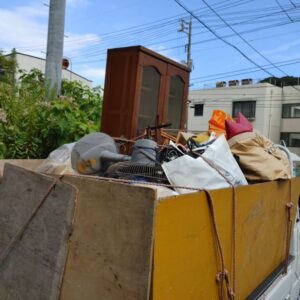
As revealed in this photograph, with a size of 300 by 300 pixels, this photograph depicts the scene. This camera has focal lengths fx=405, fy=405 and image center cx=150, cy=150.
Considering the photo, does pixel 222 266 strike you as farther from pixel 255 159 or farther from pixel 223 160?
pixel 255 159

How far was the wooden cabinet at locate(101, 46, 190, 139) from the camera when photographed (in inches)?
144

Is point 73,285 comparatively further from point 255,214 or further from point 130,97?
point 130,97

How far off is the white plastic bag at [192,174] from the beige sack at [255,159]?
545mm

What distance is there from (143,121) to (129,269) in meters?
2.52

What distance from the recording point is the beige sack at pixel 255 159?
2535 millimetres

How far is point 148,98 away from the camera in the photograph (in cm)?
388

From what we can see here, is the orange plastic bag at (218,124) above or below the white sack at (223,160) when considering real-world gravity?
above

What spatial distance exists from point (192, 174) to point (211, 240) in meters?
0.36

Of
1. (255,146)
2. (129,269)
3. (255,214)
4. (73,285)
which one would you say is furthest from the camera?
(255,146)

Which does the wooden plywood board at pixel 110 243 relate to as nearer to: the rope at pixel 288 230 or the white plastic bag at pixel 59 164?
the white plastic bag at pixel 59 164

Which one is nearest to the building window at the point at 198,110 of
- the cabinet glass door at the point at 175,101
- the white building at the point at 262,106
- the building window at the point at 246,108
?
the white building at the point at 262,106

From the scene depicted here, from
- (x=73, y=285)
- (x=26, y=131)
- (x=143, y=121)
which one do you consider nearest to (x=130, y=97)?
(x=143, y=121)

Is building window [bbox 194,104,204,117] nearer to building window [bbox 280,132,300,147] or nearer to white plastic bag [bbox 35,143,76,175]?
building window [bbox 280,132,300,147]

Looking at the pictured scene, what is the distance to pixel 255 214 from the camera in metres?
2.29
